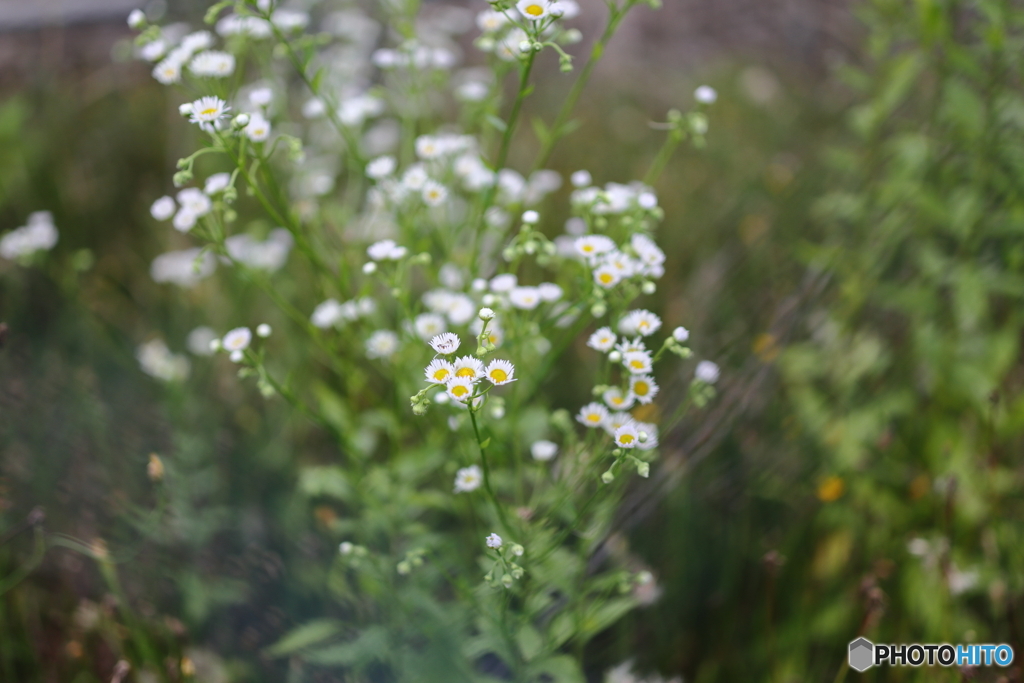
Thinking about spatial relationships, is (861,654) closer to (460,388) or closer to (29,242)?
(460,388)

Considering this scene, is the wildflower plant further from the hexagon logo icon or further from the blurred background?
the hexagon logo icon

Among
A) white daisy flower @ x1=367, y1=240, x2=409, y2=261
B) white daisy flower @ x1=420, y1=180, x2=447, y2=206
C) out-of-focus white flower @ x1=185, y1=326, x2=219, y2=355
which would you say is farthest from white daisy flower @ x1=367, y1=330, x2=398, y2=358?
out-of-focus white flower @ x1=185, y1=326, x2=219, y2=355

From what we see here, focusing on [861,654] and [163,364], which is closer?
[861,654]

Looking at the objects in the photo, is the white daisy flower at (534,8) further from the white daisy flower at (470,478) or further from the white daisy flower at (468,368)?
the white daisy flower at (470,478)

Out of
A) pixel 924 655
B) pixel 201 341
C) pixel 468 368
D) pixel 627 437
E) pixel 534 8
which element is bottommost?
pixel 201 341

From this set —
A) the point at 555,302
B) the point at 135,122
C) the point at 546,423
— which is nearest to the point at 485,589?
the point at 546,423

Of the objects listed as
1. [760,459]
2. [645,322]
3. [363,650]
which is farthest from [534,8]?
[760,459]
